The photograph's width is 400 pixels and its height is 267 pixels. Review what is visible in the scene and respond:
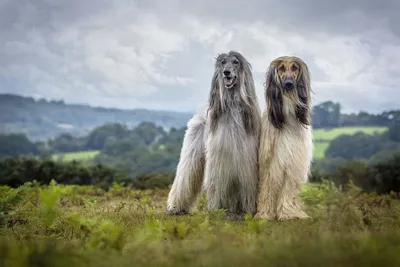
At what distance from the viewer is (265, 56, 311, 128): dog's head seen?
8.15 meters

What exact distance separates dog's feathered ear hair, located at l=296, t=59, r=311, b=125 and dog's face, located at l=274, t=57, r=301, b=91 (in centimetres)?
6

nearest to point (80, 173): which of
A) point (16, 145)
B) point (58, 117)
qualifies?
point (16, 145)

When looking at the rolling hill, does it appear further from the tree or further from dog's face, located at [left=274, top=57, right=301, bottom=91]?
dog's face, located at [left=274, top=57, right=301, bottom=91]

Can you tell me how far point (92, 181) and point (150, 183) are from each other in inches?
71.0

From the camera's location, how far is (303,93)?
8.26 meters

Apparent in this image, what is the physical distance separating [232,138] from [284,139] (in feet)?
2.19

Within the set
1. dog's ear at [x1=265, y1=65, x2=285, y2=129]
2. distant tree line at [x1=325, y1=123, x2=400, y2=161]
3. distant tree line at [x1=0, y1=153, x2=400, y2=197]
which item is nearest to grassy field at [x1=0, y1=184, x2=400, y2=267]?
dog's ear at [x1=265, y1=65, x2=285, y2=129]

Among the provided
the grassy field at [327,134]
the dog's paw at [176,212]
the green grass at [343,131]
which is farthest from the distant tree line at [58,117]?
the dog's paw at [176,212]

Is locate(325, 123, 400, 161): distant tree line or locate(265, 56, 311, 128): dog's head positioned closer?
locate(265, 56, 311, 128): dog's head

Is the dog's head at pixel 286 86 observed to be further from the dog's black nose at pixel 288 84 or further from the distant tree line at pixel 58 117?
the distant tree line at pixel 58 117

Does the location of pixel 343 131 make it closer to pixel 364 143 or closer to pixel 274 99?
pixel 364 143

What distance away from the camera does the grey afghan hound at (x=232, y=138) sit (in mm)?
8297

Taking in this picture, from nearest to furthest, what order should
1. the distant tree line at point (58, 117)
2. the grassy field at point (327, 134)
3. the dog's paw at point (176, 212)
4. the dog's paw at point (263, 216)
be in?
the dog's paw at point (263, 216)
the dog's paw at point (176, 212)
the grassy field at point (327, 134)
the distant tree line at point (58, 117)

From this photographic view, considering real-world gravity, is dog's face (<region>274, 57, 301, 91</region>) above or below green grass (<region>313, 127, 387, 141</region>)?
above
